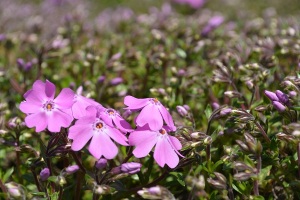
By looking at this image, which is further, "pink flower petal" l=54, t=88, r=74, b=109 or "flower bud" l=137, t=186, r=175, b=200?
"pink flower petal" l=54, t=88, r=74, b=109

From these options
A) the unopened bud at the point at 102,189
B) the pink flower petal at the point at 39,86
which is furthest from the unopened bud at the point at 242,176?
the pink flower petal at the point at 39,86

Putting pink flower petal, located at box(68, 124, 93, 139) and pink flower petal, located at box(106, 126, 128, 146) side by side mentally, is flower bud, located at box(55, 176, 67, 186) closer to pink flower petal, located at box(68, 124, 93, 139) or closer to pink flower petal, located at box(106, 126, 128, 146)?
pink flower petal, located at box(68, 124, 93, 139)

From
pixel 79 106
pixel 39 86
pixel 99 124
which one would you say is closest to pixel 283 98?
pixel 99 124

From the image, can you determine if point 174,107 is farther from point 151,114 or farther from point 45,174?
point 45,174

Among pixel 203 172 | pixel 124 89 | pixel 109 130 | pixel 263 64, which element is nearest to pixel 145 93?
pixel 124 89

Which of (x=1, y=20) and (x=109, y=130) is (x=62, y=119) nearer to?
(x=109, y=130)

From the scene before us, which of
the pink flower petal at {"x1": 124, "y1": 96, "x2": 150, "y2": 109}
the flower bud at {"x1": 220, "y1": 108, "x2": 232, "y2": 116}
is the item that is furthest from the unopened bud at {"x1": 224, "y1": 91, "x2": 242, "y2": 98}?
the pink flower petal at {"x1": 124, "y1": 96, "x2": 150, "y2": 109}
